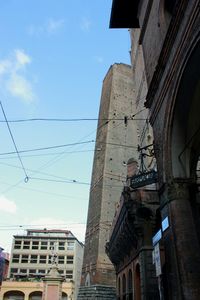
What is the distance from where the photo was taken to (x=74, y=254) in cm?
5409

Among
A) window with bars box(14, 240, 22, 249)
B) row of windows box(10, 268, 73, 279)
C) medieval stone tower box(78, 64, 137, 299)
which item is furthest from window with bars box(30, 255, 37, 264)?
medieval stone tower box(78, 64, 137, 299)

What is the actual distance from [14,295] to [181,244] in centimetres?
4218

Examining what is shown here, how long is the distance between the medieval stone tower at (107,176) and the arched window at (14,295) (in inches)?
570

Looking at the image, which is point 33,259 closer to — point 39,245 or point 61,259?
point 39,245

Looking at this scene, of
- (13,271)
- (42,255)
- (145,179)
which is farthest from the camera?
(42,255)

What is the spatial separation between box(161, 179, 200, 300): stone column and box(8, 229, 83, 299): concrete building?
48.3m

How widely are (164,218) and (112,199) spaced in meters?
25.3

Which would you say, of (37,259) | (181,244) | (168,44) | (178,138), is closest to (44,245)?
(37,259)

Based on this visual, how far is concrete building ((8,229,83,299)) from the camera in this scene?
172 feet

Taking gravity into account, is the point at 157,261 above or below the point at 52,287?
below

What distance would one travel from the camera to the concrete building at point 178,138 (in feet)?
16.3

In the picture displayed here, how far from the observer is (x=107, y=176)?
3212 cm

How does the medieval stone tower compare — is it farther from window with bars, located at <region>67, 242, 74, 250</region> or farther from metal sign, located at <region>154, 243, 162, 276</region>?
window with bars, located at <region>67, 242, 74, 250</region>

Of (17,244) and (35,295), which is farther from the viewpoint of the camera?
(17,244)
